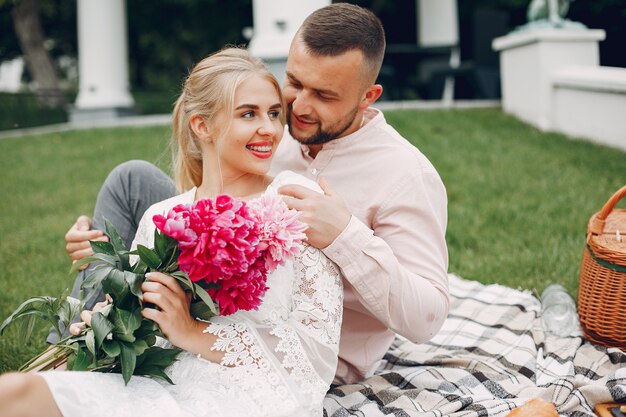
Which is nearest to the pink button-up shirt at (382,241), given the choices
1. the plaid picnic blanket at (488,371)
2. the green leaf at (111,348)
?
the plaid picnic blanket at (488,371)

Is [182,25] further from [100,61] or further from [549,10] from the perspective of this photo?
[549,10]

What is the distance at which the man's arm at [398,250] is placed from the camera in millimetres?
2414

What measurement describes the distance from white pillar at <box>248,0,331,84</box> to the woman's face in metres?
6.69

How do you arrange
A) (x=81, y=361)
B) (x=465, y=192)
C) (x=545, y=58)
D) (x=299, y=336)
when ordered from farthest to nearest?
(x=545, y=58) → (x=465, y=192) → (x=299, y=336) → (x=81, y=361)

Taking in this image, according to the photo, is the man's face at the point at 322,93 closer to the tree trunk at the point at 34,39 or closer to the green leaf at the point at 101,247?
the green leaf at the point at 101,247

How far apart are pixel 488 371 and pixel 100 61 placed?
11.8m

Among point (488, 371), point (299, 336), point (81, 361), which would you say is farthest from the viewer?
point (488, 371)

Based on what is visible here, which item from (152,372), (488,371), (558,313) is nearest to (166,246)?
(152,372)

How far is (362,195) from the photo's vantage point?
9.34 ft

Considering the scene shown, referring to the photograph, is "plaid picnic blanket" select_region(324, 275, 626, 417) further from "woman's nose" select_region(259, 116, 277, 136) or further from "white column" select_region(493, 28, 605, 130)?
"white column" select_region(493, 28, 605, 130)

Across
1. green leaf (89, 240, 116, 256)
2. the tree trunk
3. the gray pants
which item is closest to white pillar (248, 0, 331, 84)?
the gray pants

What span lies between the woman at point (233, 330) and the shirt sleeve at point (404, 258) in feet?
0.37

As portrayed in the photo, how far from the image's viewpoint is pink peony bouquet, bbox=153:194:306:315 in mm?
1987

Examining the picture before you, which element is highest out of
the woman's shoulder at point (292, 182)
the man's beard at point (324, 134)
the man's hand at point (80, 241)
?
the man's beard at point (324, 134)
